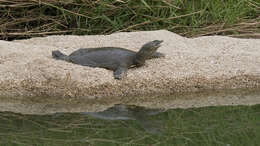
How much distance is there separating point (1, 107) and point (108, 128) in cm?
104

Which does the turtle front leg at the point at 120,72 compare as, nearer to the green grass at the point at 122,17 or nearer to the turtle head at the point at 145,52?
the turtle head at the point at 145,52

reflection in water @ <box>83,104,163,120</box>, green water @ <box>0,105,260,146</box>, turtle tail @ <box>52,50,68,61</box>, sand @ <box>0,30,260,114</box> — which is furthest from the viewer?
turtle tail @ <box>52,50,68,61</box>

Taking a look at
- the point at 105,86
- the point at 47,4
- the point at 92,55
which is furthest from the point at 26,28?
the point at 105,86

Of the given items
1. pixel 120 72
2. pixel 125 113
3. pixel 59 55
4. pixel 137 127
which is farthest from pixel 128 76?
pixel 137 127

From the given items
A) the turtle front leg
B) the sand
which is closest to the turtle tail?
the sand

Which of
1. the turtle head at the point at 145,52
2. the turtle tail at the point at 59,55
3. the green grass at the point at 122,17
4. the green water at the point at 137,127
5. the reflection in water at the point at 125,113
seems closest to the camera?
the green water at the point at 137,127

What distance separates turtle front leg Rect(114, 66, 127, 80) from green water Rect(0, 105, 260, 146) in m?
0.36

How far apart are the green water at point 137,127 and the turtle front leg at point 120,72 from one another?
1.18 ft

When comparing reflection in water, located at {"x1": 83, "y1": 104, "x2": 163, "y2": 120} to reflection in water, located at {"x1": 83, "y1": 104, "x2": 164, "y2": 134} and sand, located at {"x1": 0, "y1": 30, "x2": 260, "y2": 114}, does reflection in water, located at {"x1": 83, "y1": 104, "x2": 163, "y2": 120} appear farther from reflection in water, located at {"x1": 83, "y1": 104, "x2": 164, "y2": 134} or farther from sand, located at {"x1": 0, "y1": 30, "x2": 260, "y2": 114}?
sand, located at {"x1": 0, "y1": 30, "x2": 260, "y2": 114}

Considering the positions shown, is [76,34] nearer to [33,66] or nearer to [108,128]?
[33,66]

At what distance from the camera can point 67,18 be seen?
6.33 metres

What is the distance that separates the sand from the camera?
444 centimetres

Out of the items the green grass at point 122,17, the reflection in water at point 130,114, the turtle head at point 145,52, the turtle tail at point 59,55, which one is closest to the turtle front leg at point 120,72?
the turtle head at point 145,52

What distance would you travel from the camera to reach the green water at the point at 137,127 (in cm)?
346
